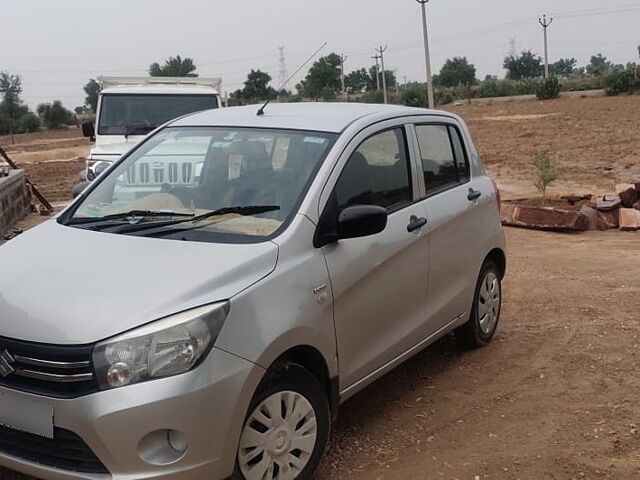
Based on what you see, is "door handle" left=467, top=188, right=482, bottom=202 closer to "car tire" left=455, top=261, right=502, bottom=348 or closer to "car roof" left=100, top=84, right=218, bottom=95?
"car tire" left=455, top=261, right=502, bottom=348

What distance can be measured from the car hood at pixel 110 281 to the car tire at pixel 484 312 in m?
2.45

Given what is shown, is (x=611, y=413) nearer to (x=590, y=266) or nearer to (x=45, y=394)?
(x=45, y=394)

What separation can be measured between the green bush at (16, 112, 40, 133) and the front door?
218 feet

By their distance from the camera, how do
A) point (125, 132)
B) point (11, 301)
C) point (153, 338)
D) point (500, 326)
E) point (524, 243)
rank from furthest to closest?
1. point (125, 132)
2. point (524, 243)
3. point (500, 326)
4. point (11, 301)
5. point (153, 338)

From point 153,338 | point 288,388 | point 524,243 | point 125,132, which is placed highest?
point 125,132

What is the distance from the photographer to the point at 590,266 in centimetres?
798

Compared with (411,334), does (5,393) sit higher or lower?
higher

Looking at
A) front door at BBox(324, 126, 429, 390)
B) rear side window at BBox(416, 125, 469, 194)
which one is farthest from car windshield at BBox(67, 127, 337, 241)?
rear side window at BBox(416, 125, 469, 194)

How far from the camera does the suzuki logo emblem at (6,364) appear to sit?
2881mm

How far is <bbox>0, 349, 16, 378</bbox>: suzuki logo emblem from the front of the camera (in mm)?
2881

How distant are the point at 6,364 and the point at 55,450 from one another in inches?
15.4

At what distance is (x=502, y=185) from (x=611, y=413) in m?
11.9

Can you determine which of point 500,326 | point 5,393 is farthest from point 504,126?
point 5,393

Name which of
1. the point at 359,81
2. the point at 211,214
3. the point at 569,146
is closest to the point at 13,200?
the point at 211,214
